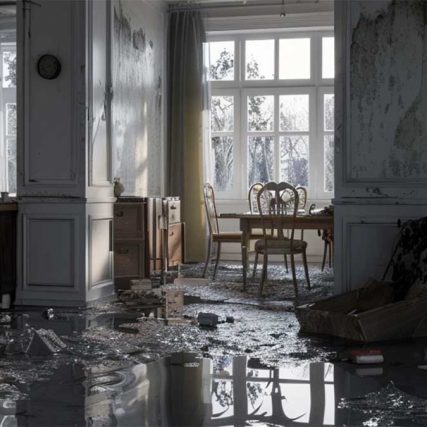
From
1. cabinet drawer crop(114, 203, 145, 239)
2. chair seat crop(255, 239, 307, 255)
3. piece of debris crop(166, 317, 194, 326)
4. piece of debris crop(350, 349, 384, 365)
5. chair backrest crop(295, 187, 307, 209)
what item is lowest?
piece of debris crop(166, 317, 194, 326)

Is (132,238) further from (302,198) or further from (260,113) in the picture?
(260,113)

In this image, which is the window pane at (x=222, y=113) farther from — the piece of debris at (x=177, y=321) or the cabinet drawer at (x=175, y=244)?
the piece of debris at (x=177, y=321)

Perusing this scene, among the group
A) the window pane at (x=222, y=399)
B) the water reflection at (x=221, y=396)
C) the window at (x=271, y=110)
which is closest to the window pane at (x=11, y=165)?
the window at (x=271, y=110)

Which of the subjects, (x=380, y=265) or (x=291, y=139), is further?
(x=291, y=139)

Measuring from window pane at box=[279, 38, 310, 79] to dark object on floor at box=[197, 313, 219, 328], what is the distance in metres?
5.79

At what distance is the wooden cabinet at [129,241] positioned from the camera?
7.05 metres

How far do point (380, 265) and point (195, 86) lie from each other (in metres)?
5.16

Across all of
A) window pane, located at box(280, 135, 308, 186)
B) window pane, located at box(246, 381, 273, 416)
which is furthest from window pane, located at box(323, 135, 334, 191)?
window pane, located at box(246, 381, 273, 416)

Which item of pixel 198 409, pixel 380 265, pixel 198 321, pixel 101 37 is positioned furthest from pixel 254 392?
pixel 101 37

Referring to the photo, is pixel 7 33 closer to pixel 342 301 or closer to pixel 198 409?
pixel 342 301

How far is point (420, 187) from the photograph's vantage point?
5258 mm

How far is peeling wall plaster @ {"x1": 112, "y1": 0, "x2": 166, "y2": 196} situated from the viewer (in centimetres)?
800

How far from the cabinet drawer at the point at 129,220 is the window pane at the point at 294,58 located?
3815 millimetres

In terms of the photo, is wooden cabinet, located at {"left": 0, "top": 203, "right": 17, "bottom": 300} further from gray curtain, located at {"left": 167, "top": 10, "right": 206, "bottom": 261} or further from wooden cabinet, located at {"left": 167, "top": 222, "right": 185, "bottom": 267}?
gray curtain, located at {"left": 167, "top": 10, "right": 206, "bottom": 261}
